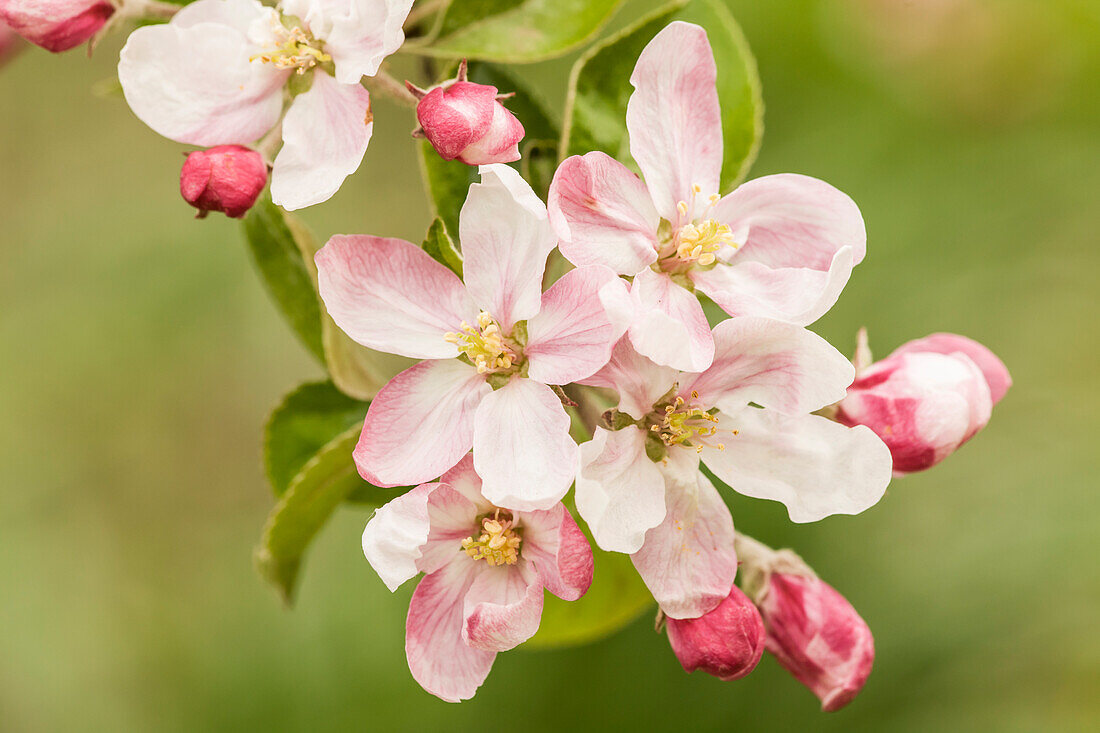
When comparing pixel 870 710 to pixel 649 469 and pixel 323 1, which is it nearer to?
pixel 649 469

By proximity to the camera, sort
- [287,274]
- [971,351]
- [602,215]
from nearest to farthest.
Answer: [602,215], [971,351], [287,274]

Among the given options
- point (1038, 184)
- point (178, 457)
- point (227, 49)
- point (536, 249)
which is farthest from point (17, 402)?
point (1038, 184)

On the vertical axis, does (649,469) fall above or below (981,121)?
above

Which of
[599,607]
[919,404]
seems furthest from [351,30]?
[599,607]

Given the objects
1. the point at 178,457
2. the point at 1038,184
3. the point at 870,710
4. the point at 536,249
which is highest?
the point at 536,249

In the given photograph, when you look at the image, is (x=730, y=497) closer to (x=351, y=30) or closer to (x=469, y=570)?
(x=469, y=570)
